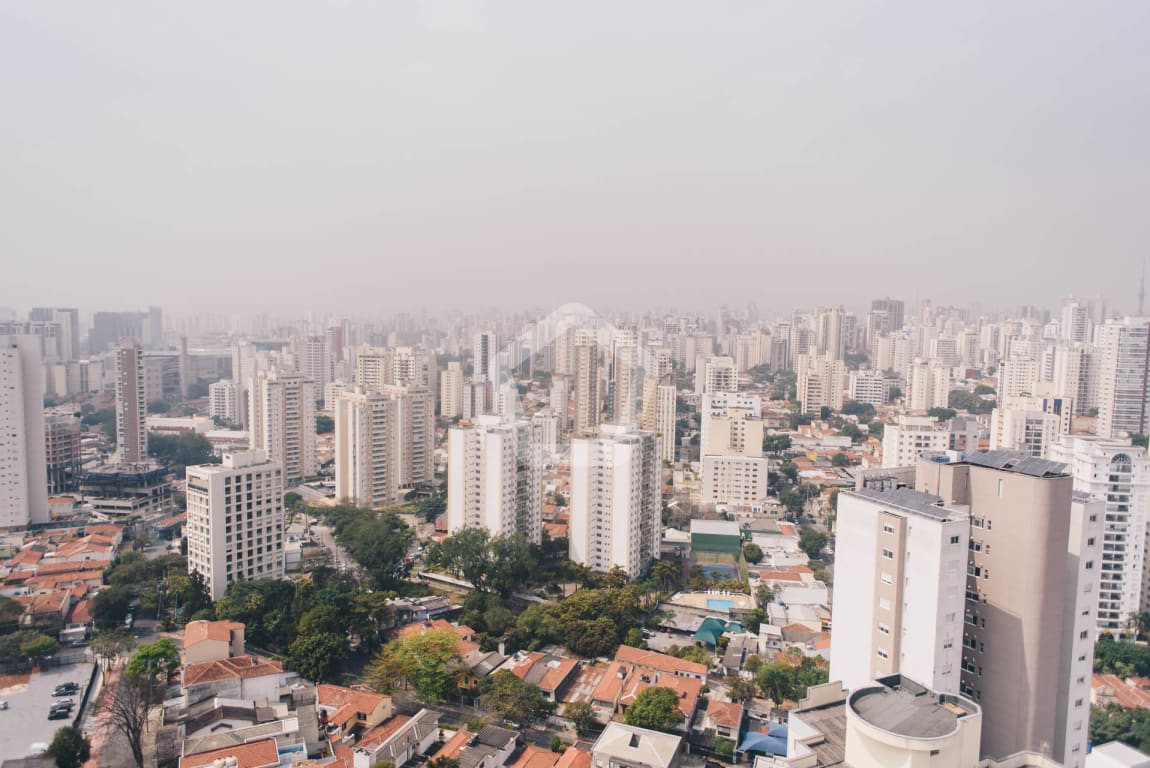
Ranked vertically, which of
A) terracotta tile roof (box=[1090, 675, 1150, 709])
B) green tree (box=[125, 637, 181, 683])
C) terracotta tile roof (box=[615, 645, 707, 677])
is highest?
green tree (box=[125, 637, 181, 683])

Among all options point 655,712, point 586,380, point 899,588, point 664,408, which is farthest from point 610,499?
point 664,408

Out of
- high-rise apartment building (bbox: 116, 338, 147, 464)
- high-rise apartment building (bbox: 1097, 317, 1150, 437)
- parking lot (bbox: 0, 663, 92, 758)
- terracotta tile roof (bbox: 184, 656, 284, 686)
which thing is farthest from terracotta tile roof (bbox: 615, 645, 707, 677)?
high-rise apartment building (bbox: 116, 338, 147, 464)

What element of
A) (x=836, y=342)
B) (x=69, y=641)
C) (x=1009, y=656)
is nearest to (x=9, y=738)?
(x=69, y=641)

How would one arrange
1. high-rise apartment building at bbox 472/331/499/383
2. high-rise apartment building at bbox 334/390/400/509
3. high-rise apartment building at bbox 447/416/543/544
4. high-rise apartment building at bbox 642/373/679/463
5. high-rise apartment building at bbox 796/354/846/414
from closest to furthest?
high-rise apartment building at bbox 447/416/543/544 → high-rise apartment building at bbox 334/390/400/509 → high-rise apartment building at bbox 642/373/679/463 → high-rise apartment building at bbox 472/331/499/383 → high-rise apartment building at bbox 796/354/846/414

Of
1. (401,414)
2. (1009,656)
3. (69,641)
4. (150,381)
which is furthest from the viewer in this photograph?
(150,381)

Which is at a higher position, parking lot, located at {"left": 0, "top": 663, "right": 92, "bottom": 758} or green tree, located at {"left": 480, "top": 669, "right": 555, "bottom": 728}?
green tree, located at {"left": 480, "top": 669, "right": 555, "bottom": 728}

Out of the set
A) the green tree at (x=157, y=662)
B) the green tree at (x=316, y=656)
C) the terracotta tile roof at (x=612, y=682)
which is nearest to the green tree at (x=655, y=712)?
the terracotta tile roof at (x=612, y=682)

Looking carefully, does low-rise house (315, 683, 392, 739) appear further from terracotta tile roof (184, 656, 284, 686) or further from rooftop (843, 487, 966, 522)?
rooftop (843, 487, 966, 522)

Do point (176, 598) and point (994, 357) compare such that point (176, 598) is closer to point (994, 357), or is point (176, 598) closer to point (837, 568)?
point (837, 568)
